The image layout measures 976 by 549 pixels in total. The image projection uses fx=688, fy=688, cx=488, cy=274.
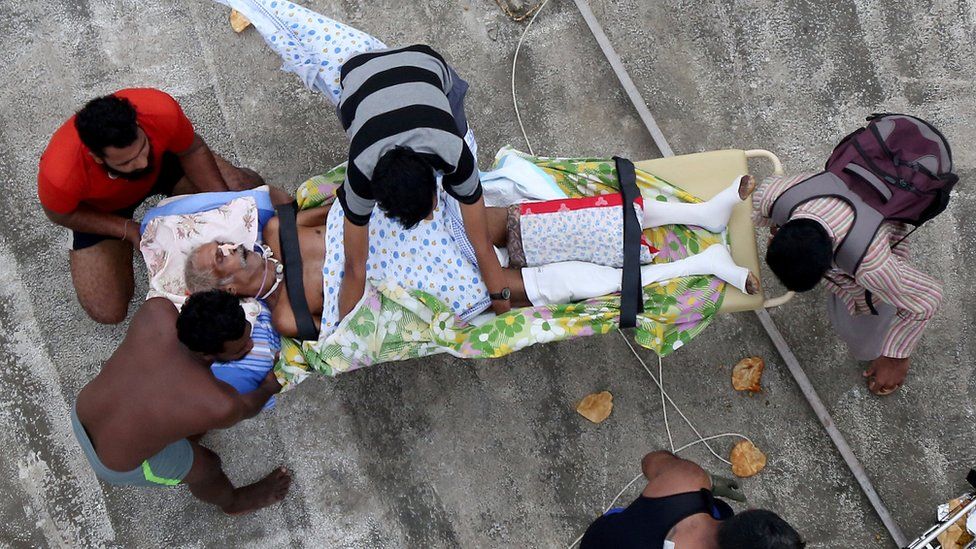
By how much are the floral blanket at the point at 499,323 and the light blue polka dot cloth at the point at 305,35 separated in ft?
2.75

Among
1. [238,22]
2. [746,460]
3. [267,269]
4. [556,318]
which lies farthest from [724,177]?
[238,22]

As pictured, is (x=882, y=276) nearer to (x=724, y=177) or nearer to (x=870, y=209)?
(x=870, y=209)

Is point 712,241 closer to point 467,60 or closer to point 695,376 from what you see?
point 695,376

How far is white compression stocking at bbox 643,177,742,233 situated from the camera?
246 centimetres

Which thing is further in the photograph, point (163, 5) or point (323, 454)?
point (163, 5)

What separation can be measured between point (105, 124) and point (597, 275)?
5.64ft

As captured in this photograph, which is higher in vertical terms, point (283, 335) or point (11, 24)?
point (11, 24)

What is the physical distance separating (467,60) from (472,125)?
1.02ft

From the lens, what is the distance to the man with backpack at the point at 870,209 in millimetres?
2012

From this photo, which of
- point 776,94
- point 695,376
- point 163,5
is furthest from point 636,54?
point 163,5

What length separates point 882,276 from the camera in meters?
2.12

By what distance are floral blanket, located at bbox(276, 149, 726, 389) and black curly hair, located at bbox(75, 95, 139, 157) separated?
898 mm

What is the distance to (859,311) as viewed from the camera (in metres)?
2.50

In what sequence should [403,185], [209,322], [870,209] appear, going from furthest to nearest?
[209,322], [870,209], [403,185]
